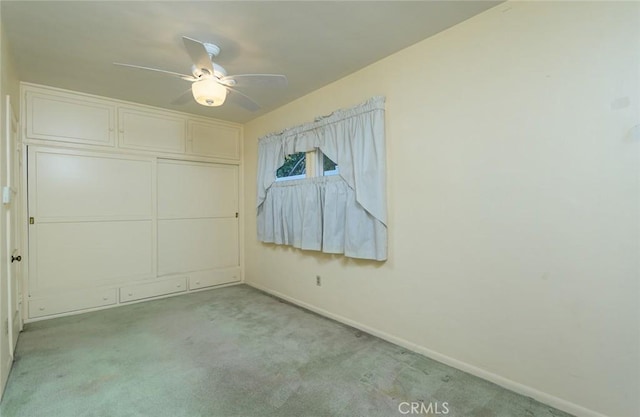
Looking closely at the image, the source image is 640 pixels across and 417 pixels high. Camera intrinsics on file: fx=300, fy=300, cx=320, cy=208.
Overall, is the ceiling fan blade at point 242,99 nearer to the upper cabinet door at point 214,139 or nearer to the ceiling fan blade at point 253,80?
the ceiling fan blade at point 253,80

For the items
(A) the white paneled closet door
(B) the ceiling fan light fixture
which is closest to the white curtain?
(B) the ceiling fan light fixture

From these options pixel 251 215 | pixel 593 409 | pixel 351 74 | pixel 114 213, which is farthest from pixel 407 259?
pixel 114 213

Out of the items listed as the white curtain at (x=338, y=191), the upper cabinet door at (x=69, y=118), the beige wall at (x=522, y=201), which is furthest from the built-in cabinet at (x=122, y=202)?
the beige wall at (x=522, y=201)

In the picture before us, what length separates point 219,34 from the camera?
2254mm

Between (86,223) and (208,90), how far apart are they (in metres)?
2.55

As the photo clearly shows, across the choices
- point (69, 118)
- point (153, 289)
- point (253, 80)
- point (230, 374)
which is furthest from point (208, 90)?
point (153, 289)

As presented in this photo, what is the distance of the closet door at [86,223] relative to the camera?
3234 millimetres

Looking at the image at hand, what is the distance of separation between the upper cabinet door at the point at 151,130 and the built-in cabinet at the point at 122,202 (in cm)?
1

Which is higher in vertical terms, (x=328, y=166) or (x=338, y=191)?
(x=328, y=166)

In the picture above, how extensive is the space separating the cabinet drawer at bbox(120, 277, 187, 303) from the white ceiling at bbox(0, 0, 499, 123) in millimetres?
2408

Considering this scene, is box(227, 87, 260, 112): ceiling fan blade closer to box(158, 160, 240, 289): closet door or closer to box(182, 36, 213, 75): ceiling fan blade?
box(182, 36, 213, 75): ceiling fan blade

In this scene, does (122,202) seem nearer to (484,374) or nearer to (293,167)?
(293,167)

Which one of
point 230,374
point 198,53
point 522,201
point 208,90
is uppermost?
point 198,53

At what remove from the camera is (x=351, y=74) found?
2.97m
